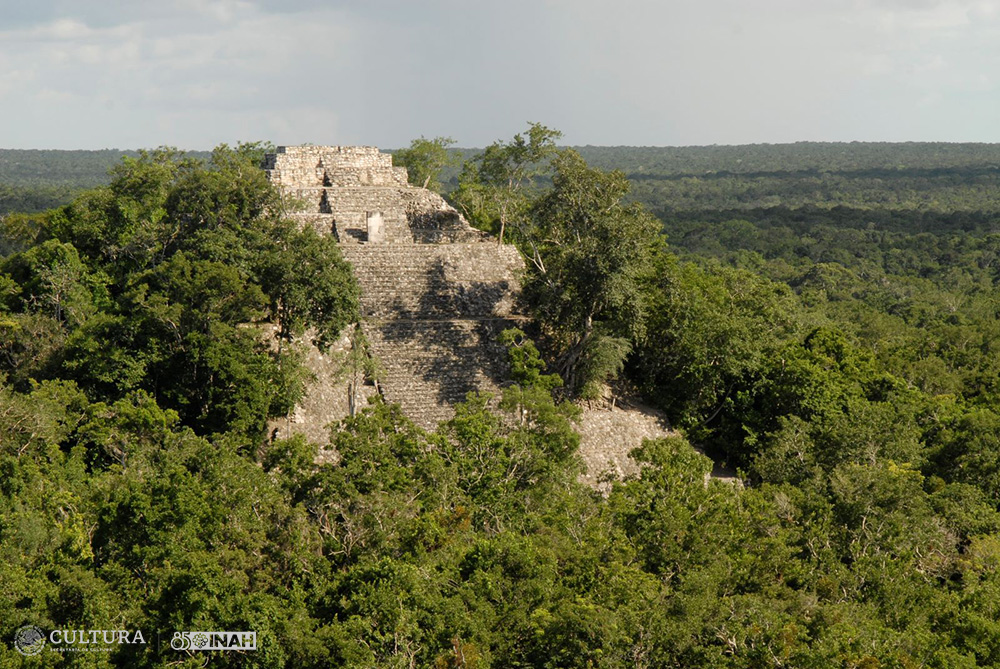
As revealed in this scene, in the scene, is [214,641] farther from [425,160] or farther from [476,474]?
[425,160]

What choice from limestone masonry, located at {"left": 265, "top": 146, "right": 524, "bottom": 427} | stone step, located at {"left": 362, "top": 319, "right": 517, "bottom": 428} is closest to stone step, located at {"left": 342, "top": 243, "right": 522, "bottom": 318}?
limestone masonry, located at {"left": 265, "top": 146, "right": 524, "bottom": 427}

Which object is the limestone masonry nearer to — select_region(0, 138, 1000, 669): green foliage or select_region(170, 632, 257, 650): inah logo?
select_region(0, 138, 1000, 669): green foliage

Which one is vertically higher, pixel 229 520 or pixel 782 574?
pixel 229 520

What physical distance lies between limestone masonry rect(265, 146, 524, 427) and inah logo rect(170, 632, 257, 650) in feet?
23.5

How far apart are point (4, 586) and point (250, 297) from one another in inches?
276

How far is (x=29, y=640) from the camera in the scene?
10.8 m

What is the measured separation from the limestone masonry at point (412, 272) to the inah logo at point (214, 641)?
282 inches

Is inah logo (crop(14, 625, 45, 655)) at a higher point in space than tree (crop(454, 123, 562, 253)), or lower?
lower

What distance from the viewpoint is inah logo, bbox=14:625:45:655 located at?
1077 cm

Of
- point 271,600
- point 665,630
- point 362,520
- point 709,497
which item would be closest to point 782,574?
point 709,497

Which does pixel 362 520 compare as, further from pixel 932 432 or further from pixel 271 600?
pixel 932 432

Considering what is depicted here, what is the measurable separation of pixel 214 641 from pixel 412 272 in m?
11.1

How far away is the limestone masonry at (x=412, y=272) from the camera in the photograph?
18.9m

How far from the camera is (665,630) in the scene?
424 inches
